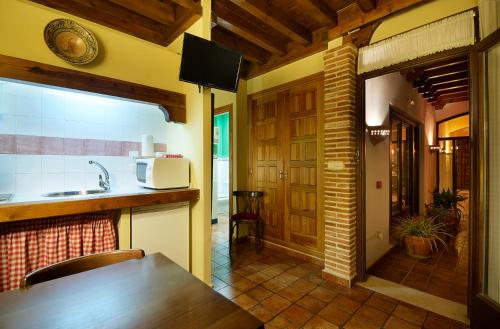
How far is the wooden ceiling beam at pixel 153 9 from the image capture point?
7.30ft

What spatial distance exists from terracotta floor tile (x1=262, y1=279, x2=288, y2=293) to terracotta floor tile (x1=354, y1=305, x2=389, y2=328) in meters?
0.73

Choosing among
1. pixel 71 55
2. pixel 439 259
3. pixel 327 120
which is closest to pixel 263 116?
pixel 327 120

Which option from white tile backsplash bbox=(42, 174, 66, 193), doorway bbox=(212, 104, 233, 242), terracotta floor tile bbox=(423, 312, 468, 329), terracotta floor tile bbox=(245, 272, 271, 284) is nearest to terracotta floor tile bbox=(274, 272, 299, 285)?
terracotta floor tile bbox=(245, 272, 271, 284)

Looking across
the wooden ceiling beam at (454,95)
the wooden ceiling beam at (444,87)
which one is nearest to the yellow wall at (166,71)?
the wooden ceiling beam at (444,87)

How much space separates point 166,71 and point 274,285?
258 cm

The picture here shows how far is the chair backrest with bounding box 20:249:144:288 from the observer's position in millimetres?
998

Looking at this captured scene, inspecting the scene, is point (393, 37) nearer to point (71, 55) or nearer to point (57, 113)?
point (71, 55)

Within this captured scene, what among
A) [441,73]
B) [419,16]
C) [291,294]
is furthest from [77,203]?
[441,73]

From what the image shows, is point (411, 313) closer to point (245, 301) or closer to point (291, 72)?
point (245, 301)

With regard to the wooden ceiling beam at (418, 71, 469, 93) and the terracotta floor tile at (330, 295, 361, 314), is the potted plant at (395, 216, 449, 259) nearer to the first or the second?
the terracotta floor tile at (330, 295, 361, 314)

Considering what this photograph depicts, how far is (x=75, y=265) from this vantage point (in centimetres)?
114

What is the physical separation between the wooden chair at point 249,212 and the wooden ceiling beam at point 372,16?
2.32m

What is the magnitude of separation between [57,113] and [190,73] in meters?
1.27

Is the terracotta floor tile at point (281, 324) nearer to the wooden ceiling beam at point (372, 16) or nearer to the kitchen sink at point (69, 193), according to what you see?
the kitchen sink at point (69, 193)
